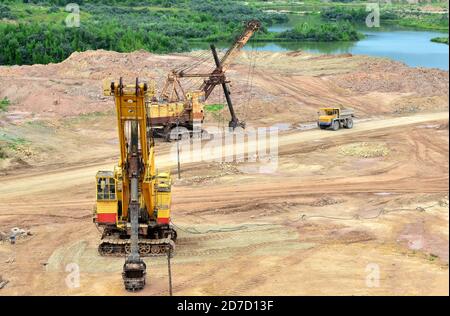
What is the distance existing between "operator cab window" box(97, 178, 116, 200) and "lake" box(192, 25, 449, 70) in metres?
57.4

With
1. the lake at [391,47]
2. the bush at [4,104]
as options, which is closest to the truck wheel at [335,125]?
the bush at [4,104]

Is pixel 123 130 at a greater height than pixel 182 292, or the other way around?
pixel 123 130

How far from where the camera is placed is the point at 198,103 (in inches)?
1666

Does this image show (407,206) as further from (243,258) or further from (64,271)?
(64,271)

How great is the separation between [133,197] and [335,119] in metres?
26.2

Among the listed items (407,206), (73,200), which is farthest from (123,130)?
(407,206)

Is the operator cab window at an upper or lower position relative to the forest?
lower

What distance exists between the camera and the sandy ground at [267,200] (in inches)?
820

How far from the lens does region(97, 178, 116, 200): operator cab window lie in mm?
21406

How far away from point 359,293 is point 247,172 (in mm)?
15339

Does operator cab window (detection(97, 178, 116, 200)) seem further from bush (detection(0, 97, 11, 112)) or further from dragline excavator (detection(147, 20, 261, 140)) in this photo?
bush (detection(0, 97, 11, 112))

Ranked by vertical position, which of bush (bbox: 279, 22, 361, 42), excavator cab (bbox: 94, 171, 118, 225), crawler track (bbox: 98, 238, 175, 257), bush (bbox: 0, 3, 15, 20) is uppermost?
bush (bbox: 0, 3, 15, 20)

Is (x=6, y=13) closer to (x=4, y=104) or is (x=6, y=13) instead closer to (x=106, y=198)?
(x=4, y=104)

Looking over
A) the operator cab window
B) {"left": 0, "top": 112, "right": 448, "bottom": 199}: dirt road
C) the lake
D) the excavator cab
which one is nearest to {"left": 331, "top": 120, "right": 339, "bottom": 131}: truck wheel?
{"left": 0, "top": 112, "right": 448, "bottom": 199}: dirt road
